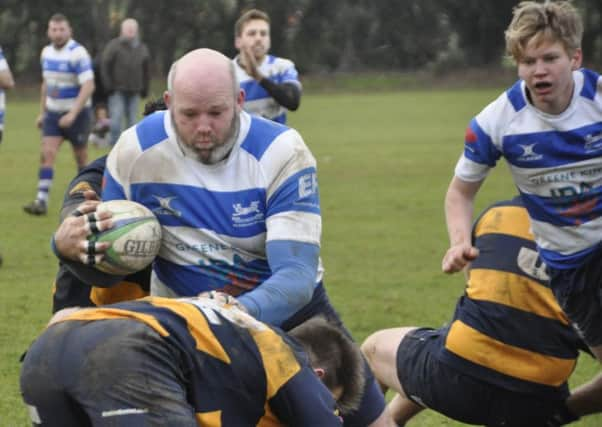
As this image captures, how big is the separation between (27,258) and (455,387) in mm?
6284

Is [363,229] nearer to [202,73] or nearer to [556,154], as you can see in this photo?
[556,154]

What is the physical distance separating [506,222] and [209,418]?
82.0 inches

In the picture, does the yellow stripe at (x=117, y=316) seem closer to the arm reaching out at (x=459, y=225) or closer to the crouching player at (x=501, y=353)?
the arm reaching out at (x=459, y=225)

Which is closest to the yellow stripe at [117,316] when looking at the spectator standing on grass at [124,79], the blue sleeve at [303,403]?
the blue sleeve at [303,403]

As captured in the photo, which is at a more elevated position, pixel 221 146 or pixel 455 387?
pixel 221 146

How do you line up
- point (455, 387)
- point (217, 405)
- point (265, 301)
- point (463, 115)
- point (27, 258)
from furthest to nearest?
1. point (463, 115)
2. point (27, 258)
3. point (455, 387)
4. point (265, 301)
5. point (217, 405)

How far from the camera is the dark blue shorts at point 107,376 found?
3164 mm

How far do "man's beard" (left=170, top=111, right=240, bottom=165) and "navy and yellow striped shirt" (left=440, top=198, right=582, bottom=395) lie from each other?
1207 mm

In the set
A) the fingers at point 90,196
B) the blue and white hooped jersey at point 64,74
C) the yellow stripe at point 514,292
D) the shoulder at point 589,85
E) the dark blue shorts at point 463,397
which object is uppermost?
Answer: the shoulder at point 589,85

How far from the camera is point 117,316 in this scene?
3285mm

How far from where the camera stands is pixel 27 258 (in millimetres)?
10445

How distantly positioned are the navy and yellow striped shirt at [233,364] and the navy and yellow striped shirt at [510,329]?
53.1 inches

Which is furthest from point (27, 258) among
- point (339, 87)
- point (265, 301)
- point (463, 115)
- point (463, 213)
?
point (339, 87)

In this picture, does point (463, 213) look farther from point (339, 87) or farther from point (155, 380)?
point (339, 87)
